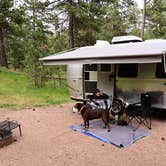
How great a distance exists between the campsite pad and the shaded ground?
0.17 m

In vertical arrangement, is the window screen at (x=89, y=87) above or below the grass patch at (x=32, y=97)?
above

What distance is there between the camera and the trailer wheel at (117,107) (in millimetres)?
7273

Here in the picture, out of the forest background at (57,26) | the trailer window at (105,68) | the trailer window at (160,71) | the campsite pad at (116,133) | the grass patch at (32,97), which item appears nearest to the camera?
the campsite pad at (116,133)

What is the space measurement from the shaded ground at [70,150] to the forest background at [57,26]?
498 centimetres

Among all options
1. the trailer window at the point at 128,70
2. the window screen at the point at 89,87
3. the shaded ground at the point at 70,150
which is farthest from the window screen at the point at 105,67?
the shaded ground at the point at 70,150

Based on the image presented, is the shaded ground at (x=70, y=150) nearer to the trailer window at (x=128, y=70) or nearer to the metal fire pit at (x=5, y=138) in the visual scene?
the metal fire pit at (x=5, y=138)

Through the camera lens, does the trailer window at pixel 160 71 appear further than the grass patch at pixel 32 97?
No

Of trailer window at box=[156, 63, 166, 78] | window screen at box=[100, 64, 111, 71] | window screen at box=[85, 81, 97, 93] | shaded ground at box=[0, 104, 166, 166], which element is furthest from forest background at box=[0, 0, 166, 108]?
trailer window at box=[156, 63, 166, 78]

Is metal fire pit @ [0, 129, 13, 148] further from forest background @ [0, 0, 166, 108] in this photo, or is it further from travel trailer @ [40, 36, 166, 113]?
forest background @ [0, 0, 166, 108]

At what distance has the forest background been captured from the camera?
13.9 meters

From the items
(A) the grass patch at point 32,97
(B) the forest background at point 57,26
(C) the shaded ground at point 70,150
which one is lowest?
(C) the shaded ground at point 70,150

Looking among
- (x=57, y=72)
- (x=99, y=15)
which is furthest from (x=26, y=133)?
(x=99, y=15)

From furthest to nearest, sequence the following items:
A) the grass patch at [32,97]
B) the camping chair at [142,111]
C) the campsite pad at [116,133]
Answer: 1. the grass patch at [32,97]
2. the camping chair at [142,111]
3. the campsite pad at [116,133]

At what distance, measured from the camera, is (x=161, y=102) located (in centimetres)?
712
